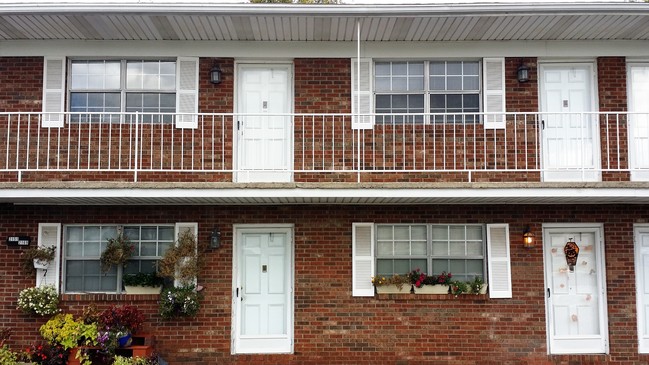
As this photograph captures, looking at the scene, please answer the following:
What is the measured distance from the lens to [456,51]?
32.4 ft

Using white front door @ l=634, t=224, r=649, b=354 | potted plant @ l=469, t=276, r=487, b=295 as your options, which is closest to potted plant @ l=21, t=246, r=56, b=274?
potted plant @ l=469, t=276, r=487, b=295

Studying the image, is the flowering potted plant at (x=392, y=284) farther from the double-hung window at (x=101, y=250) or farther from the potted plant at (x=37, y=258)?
the potted plant at (x=37, y=258)

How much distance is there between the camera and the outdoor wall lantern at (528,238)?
375 inches

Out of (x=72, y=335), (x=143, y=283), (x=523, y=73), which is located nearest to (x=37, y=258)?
(x=72, y=335)

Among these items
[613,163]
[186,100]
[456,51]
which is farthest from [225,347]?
[613,163]

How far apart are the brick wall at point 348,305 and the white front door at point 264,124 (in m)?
0.70

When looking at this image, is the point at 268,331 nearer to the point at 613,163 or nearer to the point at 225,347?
the point at 225,347

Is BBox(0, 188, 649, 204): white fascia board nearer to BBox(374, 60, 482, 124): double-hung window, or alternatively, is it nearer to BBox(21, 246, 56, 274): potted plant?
BBox(21, 246, 56, 274): potted plant

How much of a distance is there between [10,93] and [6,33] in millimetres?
940

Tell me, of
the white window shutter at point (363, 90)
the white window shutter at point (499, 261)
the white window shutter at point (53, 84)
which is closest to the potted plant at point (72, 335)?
the white window shutter at point (53, 84)

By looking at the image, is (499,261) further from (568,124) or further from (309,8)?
(309,8)

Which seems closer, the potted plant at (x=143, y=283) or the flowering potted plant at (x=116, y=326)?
the flowering potted plant at (x=116, y=326)

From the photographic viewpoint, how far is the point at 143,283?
30.9ft

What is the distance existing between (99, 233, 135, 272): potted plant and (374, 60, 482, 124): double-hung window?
4.48 m
